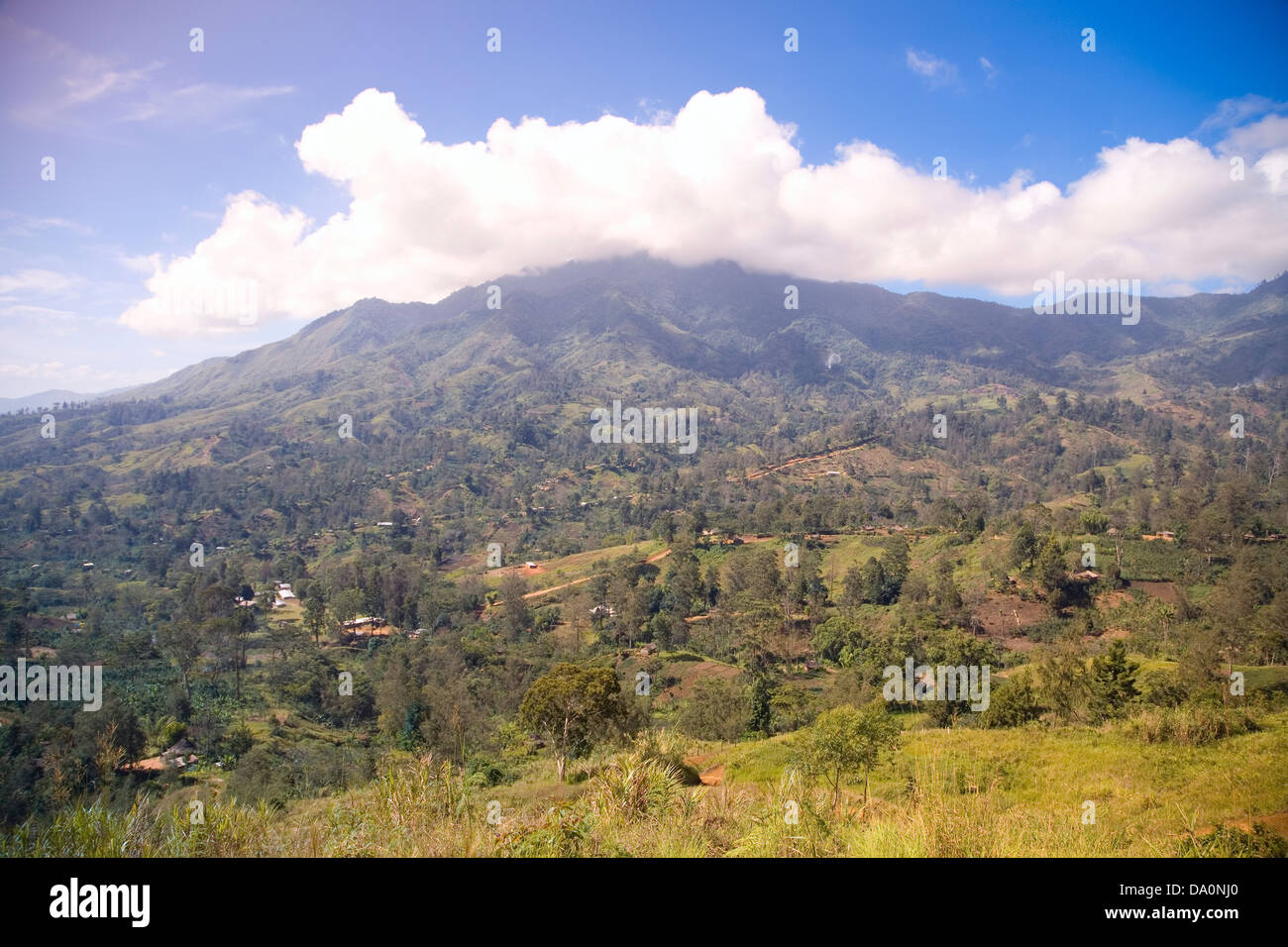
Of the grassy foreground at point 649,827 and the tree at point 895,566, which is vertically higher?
the grassy foreground at point 649,827

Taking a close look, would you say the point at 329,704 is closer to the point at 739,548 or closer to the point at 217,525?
the point at 739,548

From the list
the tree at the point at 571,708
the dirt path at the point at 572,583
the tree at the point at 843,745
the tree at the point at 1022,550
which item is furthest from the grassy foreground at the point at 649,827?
the dirt path at the point at 572,583

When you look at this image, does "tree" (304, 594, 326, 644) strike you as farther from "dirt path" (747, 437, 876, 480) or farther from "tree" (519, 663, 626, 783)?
"dirt path" (747, 437, 876, 480)

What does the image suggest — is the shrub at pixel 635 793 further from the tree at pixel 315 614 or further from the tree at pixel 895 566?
the tree at pixel 315 614

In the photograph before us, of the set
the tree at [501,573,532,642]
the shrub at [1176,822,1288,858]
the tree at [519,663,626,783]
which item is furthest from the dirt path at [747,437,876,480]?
the shrub at [1176,822,1288,858]

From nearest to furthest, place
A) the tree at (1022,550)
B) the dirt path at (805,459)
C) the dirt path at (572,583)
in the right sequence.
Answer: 1. the tree at (1022,550)
2. the dirt path at (572,583)
3. the dirt path at (805,459)

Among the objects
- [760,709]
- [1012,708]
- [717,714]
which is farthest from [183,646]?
[1012,708]

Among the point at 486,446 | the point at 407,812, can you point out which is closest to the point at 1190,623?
the point at 407,812

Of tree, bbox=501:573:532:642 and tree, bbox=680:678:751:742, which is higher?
tree, bbox=680:678:751:742
